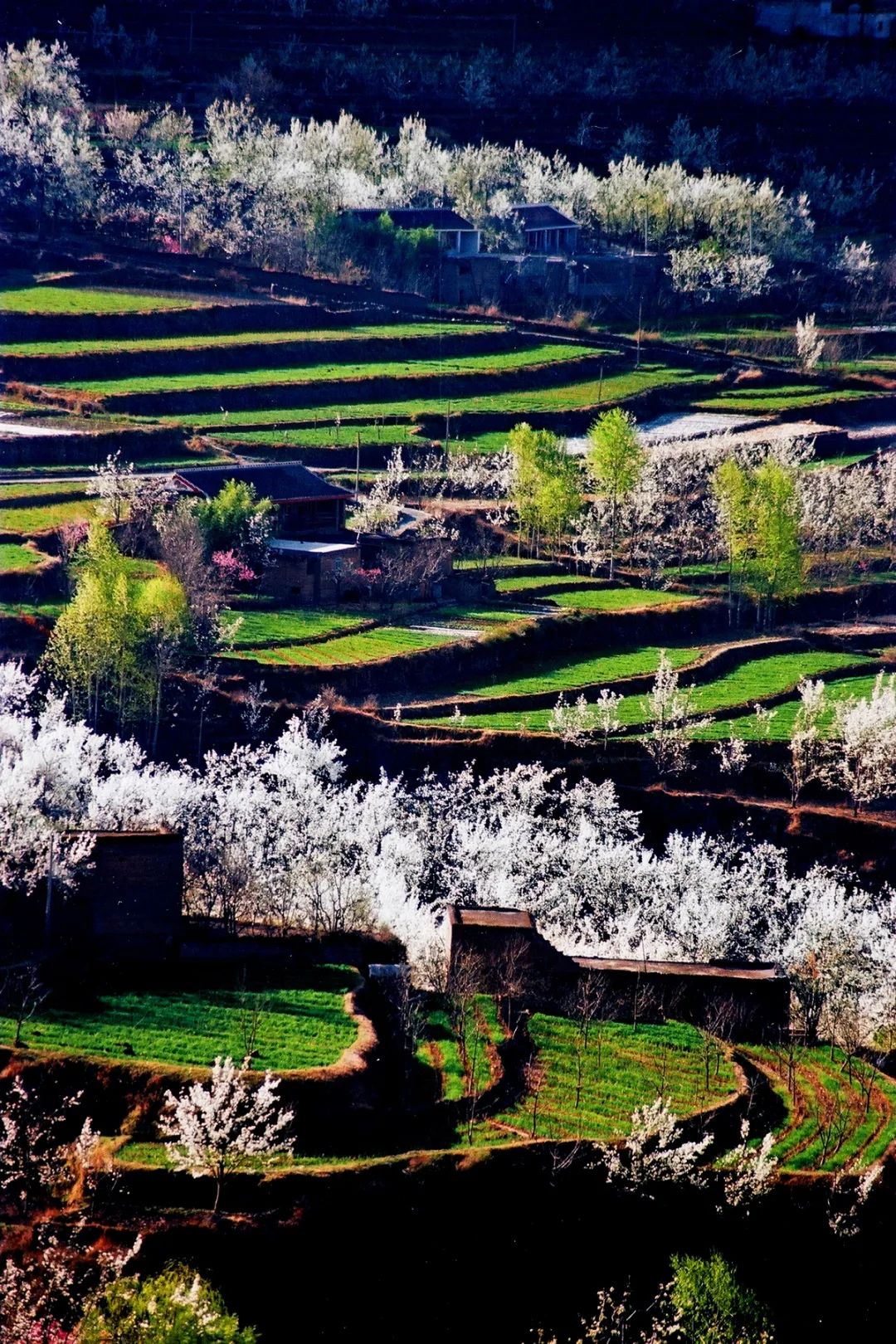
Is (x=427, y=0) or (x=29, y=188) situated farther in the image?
(x=427, y=0)

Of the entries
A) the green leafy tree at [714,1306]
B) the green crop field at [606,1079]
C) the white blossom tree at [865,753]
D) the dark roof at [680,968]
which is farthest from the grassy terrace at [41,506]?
the green leafy tree at [714,1306]

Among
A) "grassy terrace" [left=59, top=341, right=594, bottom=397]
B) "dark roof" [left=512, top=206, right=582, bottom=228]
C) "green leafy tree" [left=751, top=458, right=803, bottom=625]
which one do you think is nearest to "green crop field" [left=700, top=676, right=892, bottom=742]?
"green leafy tree" [left=751, top=458, right=803, bottom=625]

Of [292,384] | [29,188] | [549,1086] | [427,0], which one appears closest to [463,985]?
[549,1086]

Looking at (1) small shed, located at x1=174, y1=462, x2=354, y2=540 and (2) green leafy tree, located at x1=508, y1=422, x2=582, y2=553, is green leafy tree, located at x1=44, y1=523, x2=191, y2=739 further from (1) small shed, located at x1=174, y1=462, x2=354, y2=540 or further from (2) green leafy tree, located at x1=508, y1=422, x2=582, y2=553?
(2) green leafy tree, located at x1=508, y1=422, x2=582, y2=553

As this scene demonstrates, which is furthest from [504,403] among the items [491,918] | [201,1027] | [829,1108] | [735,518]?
[201,1027]

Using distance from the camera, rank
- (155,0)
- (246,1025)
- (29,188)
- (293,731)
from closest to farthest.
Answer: (246,1025) < (293,731) < (29,188) < (155,0)

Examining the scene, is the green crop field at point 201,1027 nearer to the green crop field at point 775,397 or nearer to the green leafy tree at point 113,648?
the green leafy tree at point 113,648

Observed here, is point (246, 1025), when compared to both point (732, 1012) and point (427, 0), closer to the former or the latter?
point (732, 1012)
